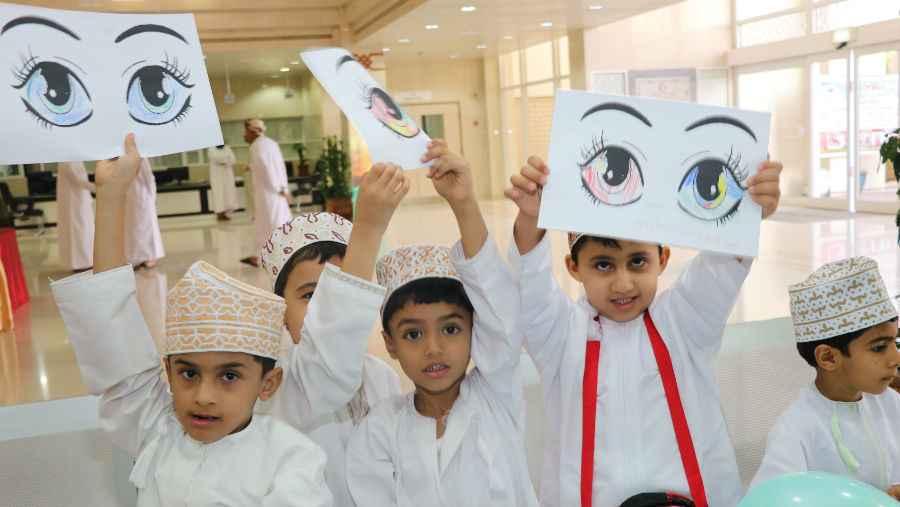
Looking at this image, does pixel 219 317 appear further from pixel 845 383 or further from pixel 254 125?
pixel 254 125

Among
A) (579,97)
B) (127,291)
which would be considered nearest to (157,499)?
(127,291)

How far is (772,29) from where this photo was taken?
15.5m

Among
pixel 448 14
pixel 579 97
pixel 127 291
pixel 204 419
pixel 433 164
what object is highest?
pixel 448 14

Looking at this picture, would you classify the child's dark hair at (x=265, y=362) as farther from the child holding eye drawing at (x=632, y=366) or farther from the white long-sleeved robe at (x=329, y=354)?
the child holding eye drawing at (x=632, y=366)

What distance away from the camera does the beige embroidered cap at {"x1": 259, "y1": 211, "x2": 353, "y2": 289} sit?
1885 millimetres

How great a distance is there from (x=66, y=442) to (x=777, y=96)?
52.5 ft

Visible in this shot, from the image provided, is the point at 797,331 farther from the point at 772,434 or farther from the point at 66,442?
the point at 66,442

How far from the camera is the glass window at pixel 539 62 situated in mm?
18719

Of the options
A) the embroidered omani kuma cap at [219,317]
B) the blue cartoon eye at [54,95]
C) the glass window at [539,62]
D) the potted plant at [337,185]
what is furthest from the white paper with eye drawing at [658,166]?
the glass window at [539,62]

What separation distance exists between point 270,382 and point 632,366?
85 centimetres

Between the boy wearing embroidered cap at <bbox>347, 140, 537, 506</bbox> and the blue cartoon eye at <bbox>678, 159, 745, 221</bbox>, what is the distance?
1.39 feet

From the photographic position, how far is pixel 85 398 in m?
2.21

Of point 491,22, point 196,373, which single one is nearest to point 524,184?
point 196,373

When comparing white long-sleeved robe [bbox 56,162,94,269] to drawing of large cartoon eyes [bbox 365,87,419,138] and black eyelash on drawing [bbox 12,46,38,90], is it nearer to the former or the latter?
black eyelash on drawing [bbox 12,46,38,90]
